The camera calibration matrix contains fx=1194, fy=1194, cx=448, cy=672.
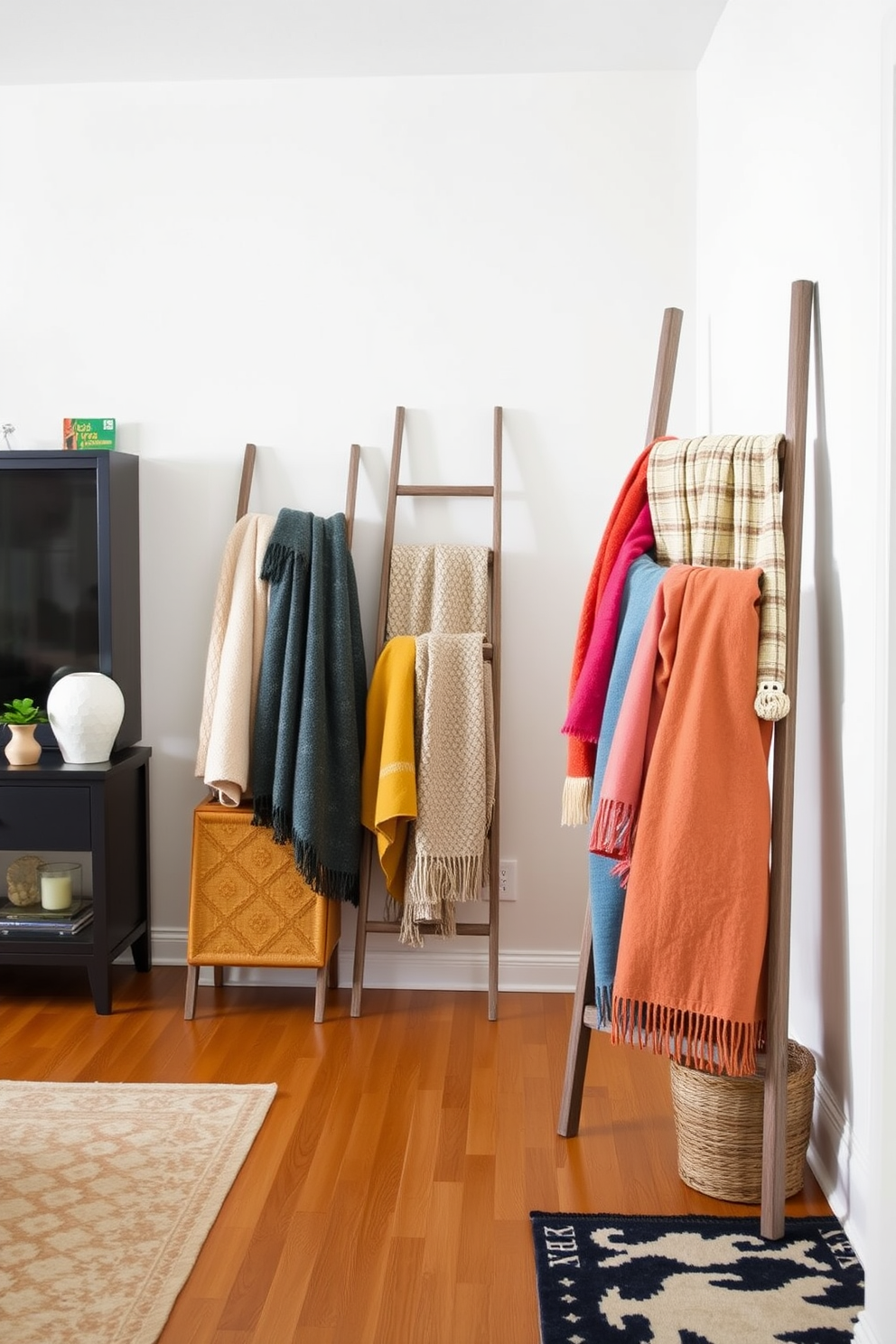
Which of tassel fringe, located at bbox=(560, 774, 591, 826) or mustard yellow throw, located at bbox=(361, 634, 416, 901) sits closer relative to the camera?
tassel fringe, located at bbox=(560, 774, 591, 826)

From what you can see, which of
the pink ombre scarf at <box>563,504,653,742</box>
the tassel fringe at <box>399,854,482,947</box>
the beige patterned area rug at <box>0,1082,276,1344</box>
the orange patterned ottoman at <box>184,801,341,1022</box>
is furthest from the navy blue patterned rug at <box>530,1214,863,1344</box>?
the orange patterned ottoman at <box>184,801,341,1022</box>

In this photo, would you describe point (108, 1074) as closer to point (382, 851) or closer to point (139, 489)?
point (382, 851)

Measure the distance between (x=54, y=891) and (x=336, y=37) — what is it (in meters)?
2.36

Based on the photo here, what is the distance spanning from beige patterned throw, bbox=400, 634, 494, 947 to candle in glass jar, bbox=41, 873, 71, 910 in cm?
93

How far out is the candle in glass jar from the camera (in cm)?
321

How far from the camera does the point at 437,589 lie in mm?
3273

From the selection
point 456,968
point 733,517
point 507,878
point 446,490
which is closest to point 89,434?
point 446,490

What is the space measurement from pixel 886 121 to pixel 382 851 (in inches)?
81.0

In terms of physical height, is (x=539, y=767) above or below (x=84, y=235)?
below

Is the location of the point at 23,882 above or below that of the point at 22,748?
below

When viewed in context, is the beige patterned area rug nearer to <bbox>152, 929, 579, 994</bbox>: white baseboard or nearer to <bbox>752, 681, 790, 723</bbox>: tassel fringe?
<bbox>152, 929, 579, 994</bbox>: white baseboard

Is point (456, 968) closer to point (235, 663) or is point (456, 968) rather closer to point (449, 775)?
point (449, 775)

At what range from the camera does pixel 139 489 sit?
11.4 feet

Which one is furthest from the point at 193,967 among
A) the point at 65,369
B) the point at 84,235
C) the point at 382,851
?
the point at 84,235
